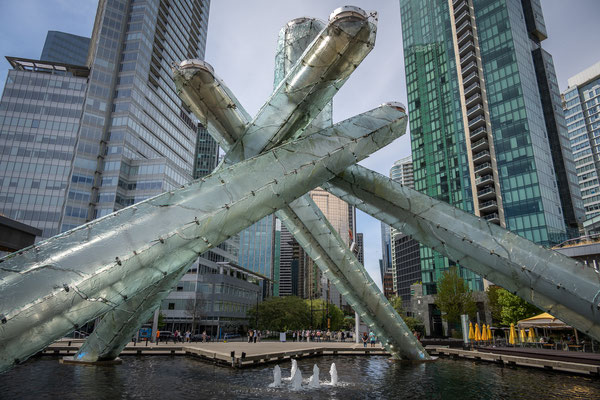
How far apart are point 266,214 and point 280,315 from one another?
237 ft

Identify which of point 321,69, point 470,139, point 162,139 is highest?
point 162,139

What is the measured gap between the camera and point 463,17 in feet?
272

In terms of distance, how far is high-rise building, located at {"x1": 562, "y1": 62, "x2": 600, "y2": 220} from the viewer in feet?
406

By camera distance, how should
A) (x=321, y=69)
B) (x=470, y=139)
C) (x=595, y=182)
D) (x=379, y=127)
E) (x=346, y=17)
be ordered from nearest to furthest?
1. (x=346, y=17)
2. (x=321, y=69)
3. (x=379, y=127)
4. (x=470, y=139)
5. (x=595, y=182)

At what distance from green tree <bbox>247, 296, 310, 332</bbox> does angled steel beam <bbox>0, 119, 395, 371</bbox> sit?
228ft

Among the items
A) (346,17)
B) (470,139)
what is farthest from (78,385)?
(470,139)

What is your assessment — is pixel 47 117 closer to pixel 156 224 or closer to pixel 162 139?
pixel 162 139

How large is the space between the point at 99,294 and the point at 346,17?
10.4m

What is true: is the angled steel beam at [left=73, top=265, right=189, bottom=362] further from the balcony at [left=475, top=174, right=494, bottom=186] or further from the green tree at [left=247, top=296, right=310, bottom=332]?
the balcony at [left=475, top=174, right=494, bottom=186]

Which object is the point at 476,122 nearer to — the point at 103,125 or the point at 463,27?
the point at 463,27

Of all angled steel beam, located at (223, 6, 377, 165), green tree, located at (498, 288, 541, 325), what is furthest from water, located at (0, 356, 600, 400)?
green tree, located at (498, 288, 541, 325)

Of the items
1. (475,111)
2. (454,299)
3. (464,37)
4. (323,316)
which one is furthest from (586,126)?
(454,299)

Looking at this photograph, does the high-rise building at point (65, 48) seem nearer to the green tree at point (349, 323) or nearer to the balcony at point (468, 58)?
the green tree at point (349, 323)

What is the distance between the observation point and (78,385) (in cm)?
1320
